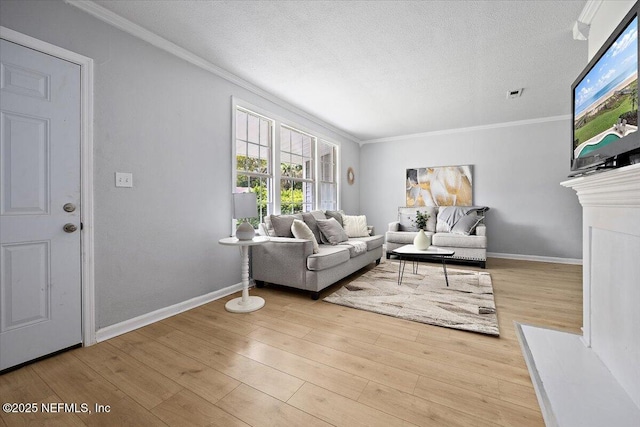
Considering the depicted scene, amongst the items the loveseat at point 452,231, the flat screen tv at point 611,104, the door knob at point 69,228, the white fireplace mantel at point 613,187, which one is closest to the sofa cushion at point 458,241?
the loveseat at point 452,231

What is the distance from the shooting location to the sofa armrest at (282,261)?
116 inches

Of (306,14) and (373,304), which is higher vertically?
(306,14)

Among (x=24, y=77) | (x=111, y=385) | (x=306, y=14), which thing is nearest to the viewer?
(x=111, y=385)

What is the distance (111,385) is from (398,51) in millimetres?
3388

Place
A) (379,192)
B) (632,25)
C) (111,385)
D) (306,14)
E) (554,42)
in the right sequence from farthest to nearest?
(379,192) → (554,42) → (306,14) → (111,385) → (632,25)

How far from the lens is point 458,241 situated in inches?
175

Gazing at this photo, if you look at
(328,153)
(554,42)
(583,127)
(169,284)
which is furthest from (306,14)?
(328,153)

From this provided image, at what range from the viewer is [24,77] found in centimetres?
171

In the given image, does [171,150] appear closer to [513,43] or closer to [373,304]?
[373,304]

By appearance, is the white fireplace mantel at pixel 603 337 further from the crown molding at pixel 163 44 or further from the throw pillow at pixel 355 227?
the crown molding at pixel 163 44

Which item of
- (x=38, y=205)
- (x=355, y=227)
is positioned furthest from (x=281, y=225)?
(x=38, y=205)

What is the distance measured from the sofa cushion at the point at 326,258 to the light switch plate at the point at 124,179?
176cm

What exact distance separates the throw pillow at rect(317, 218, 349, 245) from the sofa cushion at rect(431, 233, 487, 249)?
1757mm

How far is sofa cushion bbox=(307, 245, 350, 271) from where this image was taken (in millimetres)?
2879
